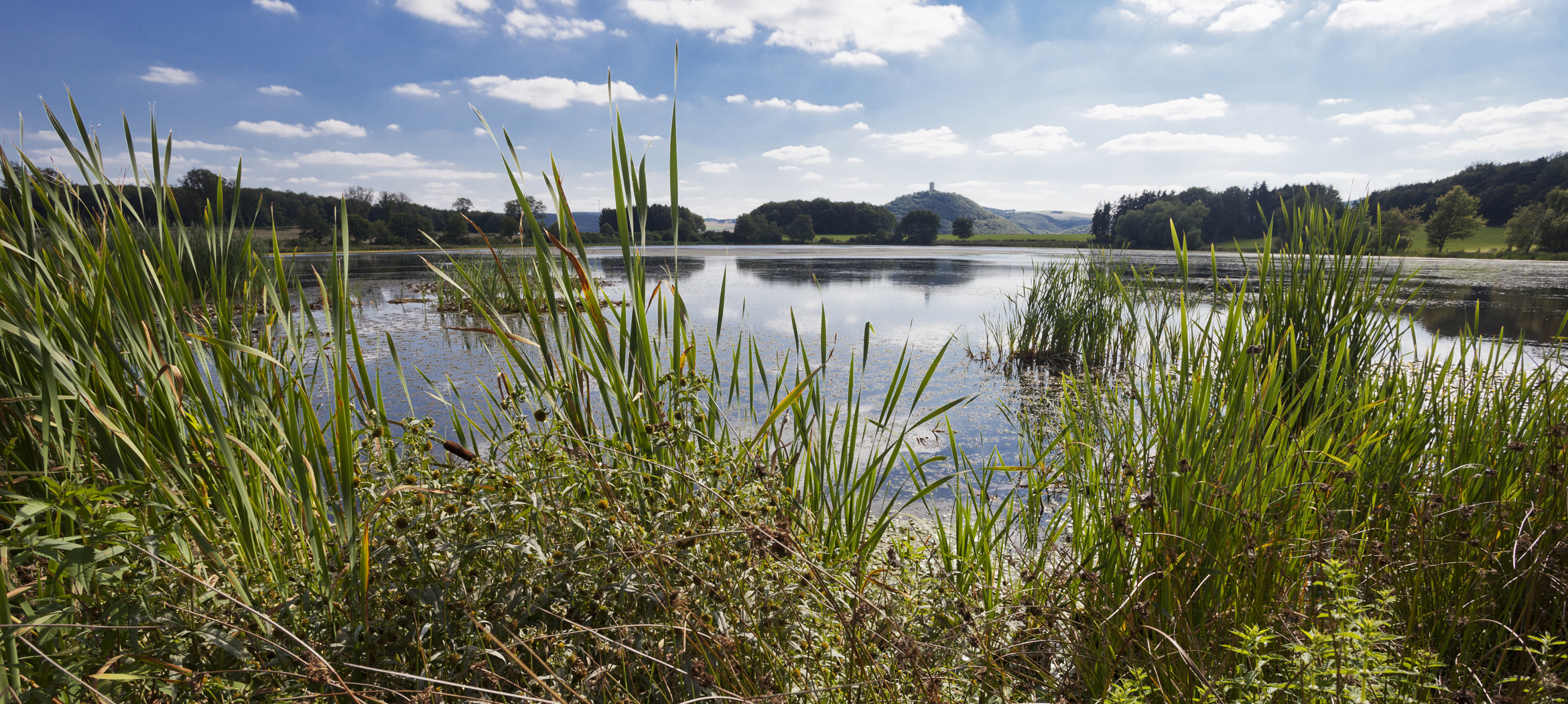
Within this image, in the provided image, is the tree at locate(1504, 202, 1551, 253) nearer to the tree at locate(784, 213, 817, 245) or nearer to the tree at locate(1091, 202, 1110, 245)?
the tree at locate(1091, 202, 1110, 245)

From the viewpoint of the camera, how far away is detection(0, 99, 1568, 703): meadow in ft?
3.92

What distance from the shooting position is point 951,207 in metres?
144

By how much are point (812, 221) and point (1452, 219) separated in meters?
50.0

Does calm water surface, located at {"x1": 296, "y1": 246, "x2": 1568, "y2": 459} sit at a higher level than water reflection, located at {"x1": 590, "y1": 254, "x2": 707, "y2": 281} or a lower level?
lower

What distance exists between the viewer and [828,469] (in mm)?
2221

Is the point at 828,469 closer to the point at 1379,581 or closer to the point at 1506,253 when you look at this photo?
the point at 1379,581

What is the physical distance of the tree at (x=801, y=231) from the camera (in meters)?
66.2

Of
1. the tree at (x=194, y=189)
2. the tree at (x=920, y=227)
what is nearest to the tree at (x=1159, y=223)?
the tree at (x=920, y=227)

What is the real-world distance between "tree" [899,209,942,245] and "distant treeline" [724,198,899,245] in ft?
12.6

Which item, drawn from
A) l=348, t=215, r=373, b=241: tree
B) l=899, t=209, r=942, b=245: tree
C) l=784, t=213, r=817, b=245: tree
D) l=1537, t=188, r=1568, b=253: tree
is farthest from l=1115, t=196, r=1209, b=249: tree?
l=348, t=215, r=373, b=241: tree

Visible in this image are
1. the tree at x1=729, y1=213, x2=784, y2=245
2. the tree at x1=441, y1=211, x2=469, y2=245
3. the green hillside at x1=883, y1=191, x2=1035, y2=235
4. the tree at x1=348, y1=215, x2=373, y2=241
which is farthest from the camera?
the green hillside at x1=883, y1=191, x2=1035, y2=235

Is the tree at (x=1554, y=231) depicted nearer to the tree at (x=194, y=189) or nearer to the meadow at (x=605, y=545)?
the meadow at (x=605, y=545)

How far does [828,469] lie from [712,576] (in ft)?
2.73

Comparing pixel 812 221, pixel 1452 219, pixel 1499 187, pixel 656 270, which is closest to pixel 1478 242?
pixel 1452 219
